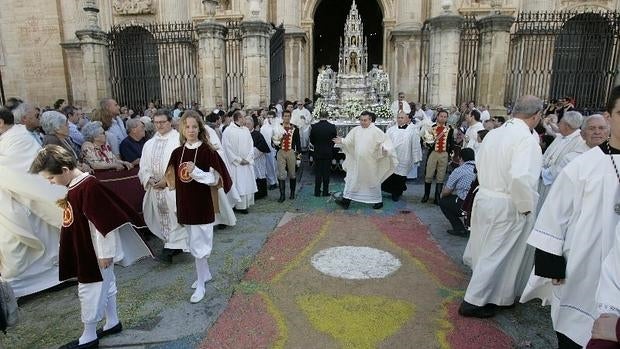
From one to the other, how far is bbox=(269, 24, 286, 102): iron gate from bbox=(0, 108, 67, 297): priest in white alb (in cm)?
942

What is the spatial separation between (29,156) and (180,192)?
1.86m

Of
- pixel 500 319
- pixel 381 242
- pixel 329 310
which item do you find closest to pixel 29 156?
pixel 329 310

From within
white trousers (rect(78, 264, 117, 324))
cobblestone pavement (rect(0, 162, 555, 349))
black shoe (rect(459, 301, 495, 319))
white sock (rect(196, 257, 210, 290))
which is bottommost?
cobblestone pavement (rect(0, 162, 555, 349))

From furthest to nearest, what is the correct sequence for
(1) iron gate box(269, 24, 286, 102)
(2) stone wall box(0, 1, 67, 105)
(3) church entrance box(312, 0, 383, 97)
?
1. (3) church entrance box(312, 0, 383, 97)
2. (2) stone wall box(0, 1, 67, 105)
3. (1) iron gate box(269, 24, 286, 102)

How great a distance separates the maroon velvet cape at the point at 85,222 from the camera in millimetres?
3389

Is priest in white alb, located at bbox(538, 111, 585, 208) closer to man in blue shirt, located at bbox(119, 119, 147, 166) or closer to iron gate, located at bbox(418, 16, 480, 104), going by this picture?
man in blue shirt, located at bbox(119, 119, 147, 166)

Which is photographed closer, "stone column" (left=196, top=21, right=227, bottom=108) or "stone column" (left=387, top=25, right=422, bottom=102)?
"stone column" (left=196, top=21, right=227, bottom=108)

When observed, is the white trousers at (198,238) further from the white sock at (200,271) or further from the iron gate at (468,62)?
the iron gate at (468,62)

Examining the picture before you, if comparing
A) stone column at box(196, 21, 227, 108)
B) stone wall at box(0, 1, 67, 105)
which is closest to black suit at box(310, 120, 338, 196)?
stone column at box(196, 21, 227, 108)

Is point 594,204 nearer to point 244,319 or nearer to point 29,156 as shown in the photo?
point 244,319

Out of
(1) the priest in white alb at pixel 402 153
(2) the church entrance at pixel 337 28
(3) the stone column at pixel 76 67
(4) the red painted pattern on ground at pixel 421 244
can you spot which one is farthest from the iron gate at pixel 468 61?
(3) the stone column at pixel 76 67

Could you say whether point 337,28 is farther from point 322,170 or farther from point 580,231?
point 580,231

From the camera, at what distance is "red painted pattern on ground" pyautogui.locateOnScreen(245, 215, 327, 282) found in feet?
17.1

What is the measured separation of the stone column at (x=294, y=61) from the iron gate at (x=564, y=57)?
7.85 metres
